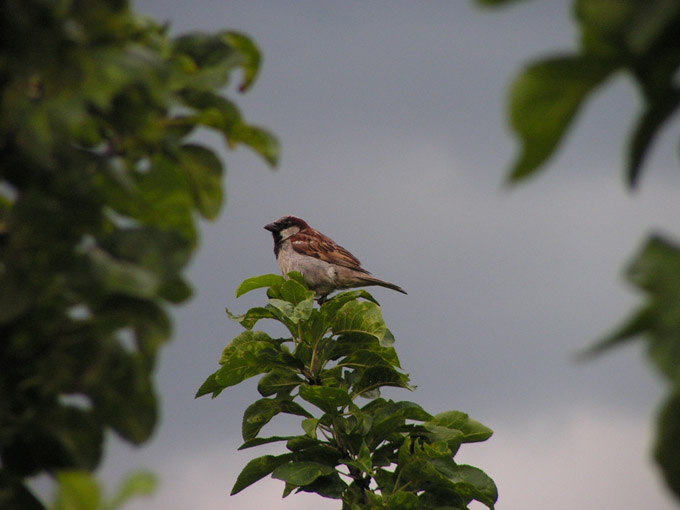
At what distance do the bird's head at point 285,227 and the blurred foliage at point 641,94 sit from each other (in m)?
9.40

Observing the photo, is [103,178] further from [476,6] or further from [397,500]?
[397,500]

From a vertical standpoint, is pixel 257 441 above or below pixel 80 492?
above

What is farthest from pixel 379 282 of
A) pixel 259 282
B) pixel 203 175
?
pixel 203 175

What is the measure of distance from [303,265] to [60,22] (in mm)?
8388

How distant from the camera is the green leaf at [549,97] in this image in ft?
3.18

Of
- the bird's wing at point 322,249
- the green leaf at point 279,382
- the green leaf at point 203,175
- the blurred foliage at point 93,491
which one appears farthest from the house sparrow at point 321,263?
the blurred foliage at point 93,491

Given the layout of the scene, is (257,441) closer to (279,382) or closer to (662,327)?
(279,382)

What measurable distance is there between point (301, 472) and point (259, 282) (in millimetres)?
1212

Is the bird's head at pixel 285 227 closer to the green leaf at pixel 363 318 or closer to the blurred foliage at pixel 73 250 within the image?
the green leaf at pixel 363 318

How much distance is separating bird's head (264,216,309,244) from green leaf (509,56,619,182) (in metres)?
9.40

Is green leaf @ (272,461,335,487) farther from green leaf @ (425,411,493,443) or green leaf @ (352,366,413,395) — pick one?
green leaf @ (425,411,493,443)

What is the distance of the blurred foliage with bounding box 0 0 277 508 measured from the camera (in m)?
1.31

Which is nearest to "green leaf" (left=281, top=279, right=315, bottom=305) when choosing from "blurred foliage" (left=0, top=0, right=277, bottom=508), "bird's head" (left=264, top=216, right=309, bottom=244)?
"blurred foliage" (left=0, top=0, right=277, bottom=508)

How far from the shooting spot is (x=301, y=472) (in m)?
3.58
